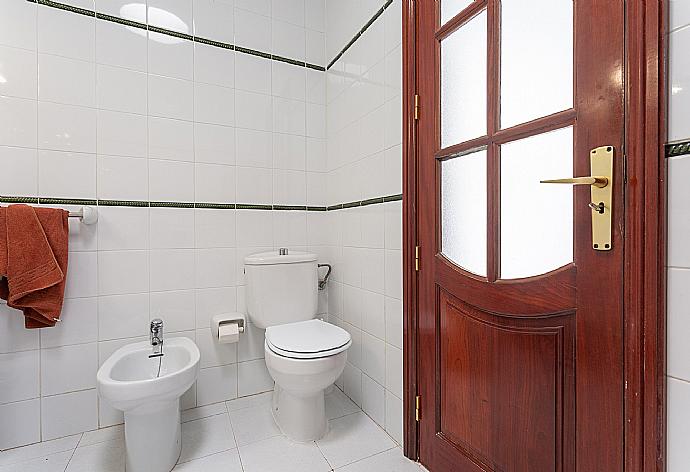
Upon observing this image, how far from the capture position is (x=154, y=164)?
191 centimetres

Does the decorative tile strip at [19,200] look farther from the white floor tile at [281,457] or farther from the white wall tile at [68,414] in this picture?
the white floor tile at [281,457]

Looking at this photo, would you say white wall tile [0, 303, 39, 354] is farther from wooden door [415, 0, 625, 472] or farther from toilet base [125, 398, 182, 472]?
wooden door [415, 0, 625, 472]

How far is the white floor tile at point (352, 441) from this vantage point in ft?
5.15

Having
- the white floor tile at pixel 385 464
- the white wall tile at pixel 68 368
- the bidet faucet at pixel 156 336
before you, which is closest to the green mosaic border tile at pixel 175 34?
the bidet faucet at pixel 156 336

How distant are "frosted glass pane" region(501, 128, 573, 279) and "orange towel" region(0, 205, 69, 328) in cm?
184

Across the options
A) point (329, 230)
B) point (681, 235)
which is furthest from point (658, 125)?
point (329, 230)

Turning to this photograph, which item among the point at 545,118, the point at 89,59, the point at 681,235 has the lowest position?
the point at 681,235

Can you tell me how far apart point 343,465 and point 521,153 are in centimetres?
137

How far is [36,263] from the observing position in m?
1.58

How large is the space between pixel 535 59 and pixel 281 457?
174 centimetres

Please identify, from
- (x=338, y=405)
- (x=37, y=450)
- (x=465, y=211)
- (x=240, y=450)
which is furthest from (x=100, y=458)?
(x=465, y=211)

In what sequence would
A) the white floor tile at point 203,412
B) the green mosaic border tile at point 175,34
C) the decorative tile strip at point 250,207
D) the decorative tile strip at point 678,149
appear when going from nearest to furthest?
1. the decorative tile strip at point 678,149
2. the green mosaic border tile at point 175,34
3. the white floor tile at point 203,412
4. the decorative tile strip at point 250,207

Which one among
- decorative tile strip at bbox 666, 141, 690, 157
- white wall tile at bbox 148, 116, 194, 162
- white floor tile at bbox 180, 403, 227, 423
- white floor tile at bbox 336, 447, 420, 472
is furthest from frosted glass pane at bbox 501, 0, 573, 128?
white floor tile at bbox 180, 403, 227, 423

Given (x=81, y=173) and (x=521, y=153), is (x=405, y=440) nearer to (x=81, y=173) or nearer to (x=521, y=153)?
(x=521, y=153)
